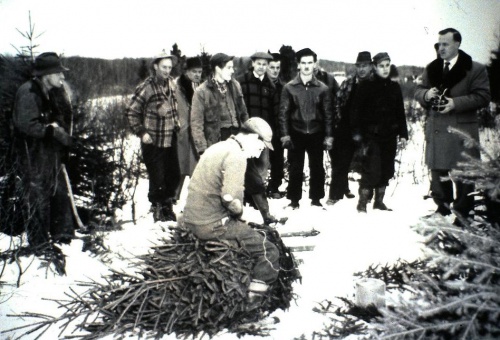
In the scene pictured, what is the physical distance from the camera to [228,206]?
3277 mm

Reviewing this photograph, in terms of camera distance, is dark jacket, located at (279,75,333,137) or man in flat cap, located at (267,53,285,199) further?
man in flat cap, located at (267,53,285,199)

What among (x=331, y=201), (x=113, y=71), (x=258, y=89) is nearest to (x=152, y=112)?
(x=258, y=89)

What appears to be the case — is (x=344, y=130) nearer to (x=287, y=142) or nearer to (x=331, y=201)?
(x=287, y=142)

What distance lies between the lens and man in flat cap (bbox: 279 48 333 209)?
599 centimetres

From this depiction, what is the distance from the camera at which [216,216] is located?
11.0 feet

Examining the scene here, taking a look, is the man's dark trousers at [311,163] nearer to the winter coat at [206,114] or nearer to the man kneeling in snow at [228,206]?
the winter coat at [206,114]

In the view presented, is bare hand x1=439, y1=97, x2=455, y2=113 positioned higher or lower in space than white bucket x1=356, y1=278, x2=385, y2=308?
higher

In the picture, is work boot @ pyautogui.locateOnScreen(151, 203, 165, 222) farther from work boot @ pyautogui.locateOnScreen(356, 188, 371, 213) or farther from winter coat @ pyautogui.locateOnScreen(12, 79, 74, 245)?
work boot @ pyautogui.locateOnScreen(356, 188, 371, 213)

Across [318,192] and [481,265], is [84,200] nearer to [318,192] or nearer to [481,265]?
[318,192]

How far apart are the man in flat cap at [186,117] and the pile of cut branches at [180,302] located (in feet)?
9.34

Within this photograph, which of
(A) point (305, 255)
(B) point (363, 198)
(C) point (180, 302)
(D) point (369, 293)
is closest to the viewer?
(C) point (180, 302)

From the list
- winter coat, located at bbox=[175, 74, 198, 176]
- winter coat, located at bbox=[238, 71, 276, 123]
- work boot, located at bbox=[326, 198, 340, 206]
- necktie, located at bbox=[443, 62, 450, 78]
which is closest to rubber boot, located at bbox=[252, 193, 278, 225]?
winter coat, located at bbox=[175, 74, 198, 176]

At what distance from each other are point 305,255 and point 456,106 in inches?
87.7

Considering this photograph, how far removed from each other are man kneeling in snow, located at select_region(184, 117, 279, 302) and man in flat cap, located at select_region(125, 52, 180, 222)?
2.19 meters
